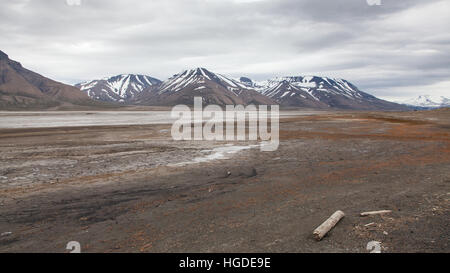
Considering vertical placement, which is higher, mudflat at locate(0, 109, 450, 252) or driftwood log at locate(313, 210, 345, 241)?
driftwood log at locate(313, 210, 345, 241)

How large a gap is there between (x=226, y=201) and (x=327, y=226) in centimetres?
403

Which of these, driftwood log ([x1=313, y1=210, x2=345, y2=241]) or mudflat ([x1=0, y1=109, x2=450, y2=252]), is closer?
driftwood log ([x1=313, y1=210, x2=345, y2=241])

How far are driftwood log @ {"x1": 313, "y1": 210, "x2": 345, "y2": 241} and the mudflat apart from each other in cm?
14

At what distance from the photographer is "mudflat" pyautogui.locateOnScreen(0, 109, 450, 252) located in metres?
7.34

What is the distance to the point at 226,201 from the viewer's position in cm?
1073

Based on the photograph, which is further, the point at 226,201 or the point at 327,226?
the point at 226,201

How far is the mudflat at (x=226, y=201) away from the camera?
734 cm

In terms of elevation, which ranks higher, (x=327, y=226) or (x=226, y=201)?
(x=327, y=226)

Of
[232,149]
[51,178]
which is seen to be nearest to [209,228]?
[51,178]

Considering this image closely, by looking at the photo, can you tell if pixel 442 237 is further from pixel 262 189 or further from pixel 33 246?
pixel 33 246

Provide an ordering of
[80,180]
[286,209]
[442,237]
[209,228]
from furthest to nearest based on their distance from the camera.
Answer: [80,180] → [286,209] → [209,228] → [442,237]
